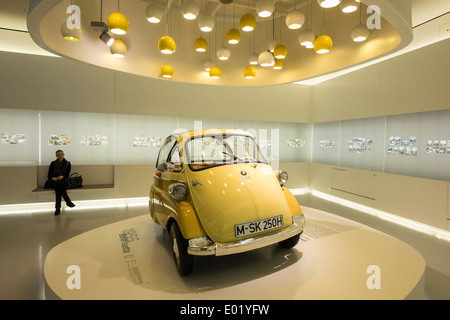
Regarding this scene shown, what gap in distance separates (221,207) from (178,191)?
508mm

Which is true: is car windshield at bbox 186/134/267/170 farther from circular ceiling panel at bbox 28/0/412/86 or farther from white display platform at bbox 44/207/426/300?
circular ceiling panel at bbox 28/0/412/86

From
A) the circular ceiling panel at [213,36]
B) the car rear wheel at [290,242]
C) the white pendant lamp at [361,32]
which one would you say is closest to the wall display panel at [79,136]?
the circular ceiling panel at [213,36]

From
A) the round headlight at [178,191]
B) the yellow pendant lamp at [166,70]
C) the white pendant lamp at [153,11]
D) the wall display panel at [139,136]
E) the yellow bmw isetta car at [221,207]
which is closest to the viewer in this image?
the yellow bmw isetta car at [221,207]

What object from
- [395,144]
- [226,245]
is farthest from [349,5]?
[395,144]

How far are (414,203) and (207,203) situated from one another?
456 cm

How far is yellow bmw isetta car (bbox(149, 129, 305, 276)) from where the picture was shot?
247cm

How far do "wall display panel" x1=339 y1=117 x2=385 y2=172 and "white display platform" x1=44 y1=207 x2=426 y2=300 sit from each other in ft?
10.5

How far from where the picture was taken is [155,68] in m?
4.19

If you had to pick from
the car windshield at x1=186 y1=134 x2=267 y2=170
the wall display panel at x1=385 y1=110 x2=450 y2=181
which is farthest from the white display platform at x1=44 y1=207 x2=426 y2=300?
the wall display panel at x1=385 y1=110 x2=450 y2=181

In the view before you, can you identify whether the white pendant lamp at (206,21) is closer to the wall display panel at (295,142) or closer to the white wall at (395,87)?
the white wall at (395,87)

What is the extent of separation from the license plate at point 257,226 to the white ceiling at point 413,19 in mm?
3946

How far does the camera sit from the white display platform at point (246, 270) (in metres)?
2.26
